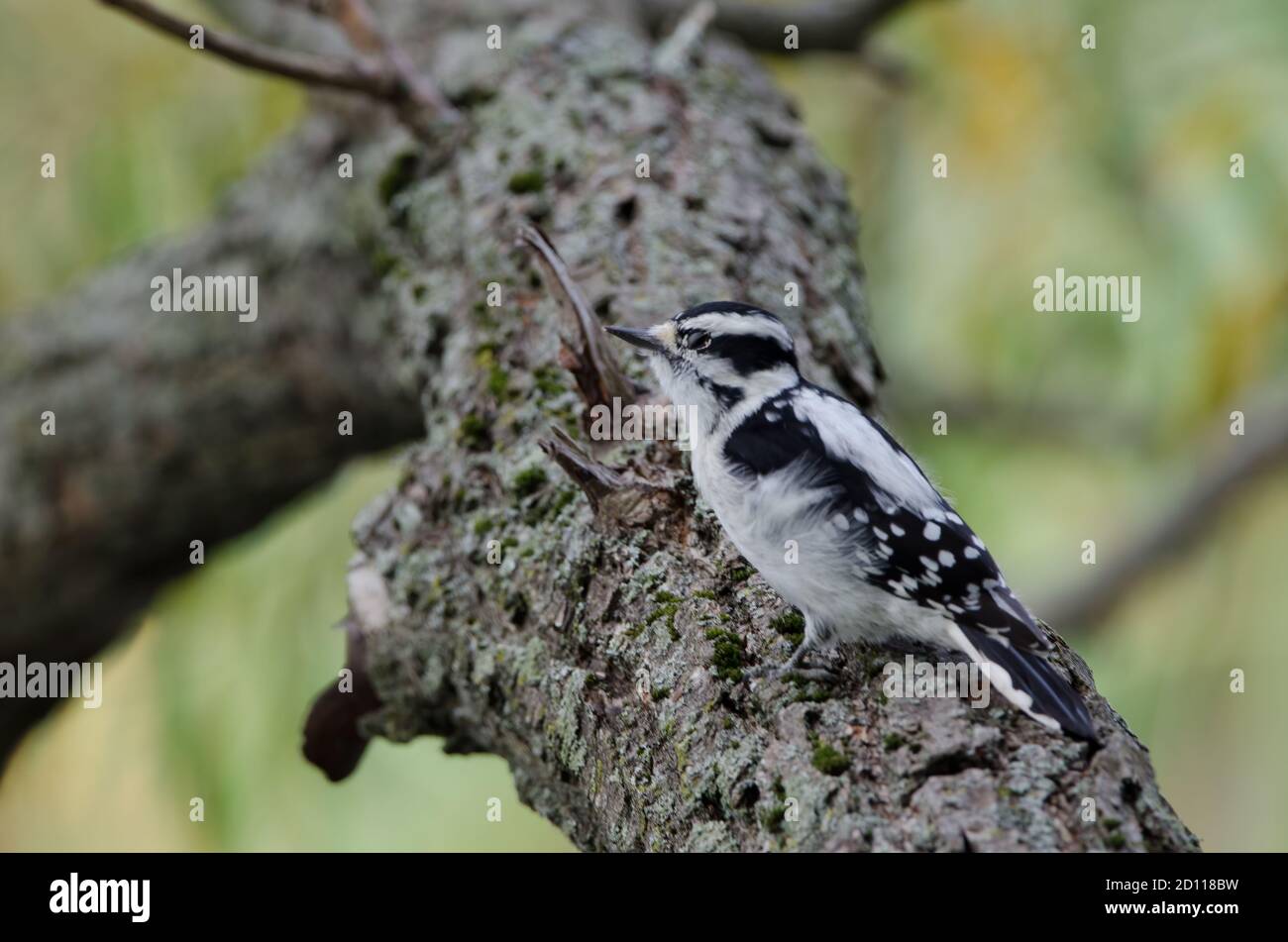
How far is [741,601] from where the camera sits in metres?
1.86

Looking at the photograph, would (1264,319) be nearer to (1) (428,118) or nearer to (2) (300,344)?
(1) (428,118)

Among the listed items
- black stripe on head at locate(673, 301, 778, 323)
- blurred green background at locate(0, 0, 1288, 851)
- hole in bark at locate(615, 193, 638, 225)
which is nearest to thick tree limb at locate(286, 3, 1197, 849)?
hole in bark at locate(615, 193, 638, 225)

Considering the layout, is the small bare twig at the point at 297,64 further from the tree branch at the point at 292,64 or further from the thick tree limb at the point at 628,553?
the thick tree limb at the point at 628,553

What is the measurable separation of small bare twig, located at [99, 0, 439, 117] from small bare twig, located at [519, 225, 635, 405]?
3.41ft

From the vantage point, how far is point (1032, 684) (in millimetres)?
1479

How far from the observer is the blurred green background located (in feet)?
12.5

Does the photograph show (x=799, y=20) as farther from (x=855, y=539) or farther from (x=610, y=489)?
(x=855, y=539)

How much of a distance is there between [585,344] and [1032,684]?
99cm

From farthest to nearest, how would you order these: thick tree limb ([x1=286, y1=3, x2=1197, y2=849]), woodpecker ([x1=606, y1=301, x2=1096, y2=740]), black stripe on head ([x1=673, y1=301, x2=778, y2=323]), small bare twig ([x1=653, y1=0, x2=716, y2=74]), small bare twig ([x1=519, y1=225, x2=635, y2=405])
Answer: small bare twig ([x1=653, y1=0, x2=716, y2=74]) → small bare twig ([x1=519, y1=225, x2=635, y2=405]) → black stripe on head ([x1=673, y1=301, x2=778, y2=323]) → woodpecker ([x1=606, y1=301, x2=1096, y2=740]) → thick tree limb ([x1=286, y1=3, x2=1197, y2=849])

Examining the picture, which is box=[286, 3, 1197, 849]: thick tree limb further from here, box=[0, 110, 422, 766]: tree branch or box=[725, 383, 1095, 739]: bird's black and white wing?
box=[0, 110, 422, 766]: tree branch

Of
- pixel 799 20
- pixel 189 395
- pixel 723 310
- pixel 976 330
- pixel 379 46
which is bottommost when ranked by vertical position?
pixel 723 310

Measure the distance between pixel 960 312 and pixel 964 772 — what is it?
3.10m

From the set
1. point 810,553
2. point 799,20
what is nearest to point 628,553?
point 810,553
